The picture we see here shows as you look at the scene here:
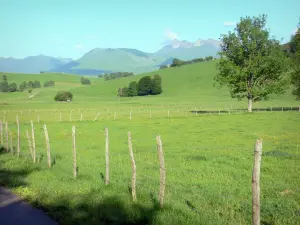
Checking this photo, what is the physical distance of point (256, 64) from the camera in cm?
5809

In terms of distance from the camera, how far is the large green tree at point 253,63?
191ft

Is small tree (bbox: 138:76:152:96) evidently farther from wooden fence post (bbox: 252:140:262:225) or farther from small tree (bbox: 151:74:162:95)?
wooden fence post (bbox: 252:140:262:225)

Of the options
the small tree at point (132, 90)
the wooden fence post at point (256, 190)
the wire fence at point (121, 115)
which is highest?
the wooden fence post at point (256, 190)

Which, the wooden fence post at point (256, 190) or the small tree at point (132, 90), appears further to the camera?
the small tree at point (132, 90)

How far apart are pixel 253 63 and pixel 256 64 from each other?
551 millimetres

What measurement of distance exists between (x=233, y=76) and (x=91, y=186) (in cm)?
4945

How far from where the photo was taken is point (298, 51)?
58.9 m

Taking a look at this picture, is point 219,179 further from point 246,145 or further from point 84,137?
point 84,137

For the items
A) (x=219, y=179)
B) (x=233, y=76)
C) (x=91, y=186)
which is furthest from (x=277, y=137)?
(x=233, y=76)

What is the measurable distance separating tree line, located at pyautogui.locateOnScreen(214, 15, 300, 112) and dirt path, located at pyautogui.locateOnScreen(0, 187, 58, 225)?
166ft

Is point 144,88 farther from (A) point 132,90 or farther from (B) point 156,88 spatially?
(A) point 132,90

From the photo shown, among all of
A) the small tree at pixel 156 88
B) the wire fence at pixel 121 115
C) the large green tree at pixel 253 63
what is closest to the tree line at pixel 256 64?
the large green tree at pixel 253 63

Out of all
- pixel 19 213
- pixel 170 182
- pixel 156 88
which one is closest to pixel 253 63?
pixel 170 182

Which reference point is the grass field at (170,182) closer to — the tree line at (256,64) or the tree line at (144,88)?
the tree line at (256,64)
